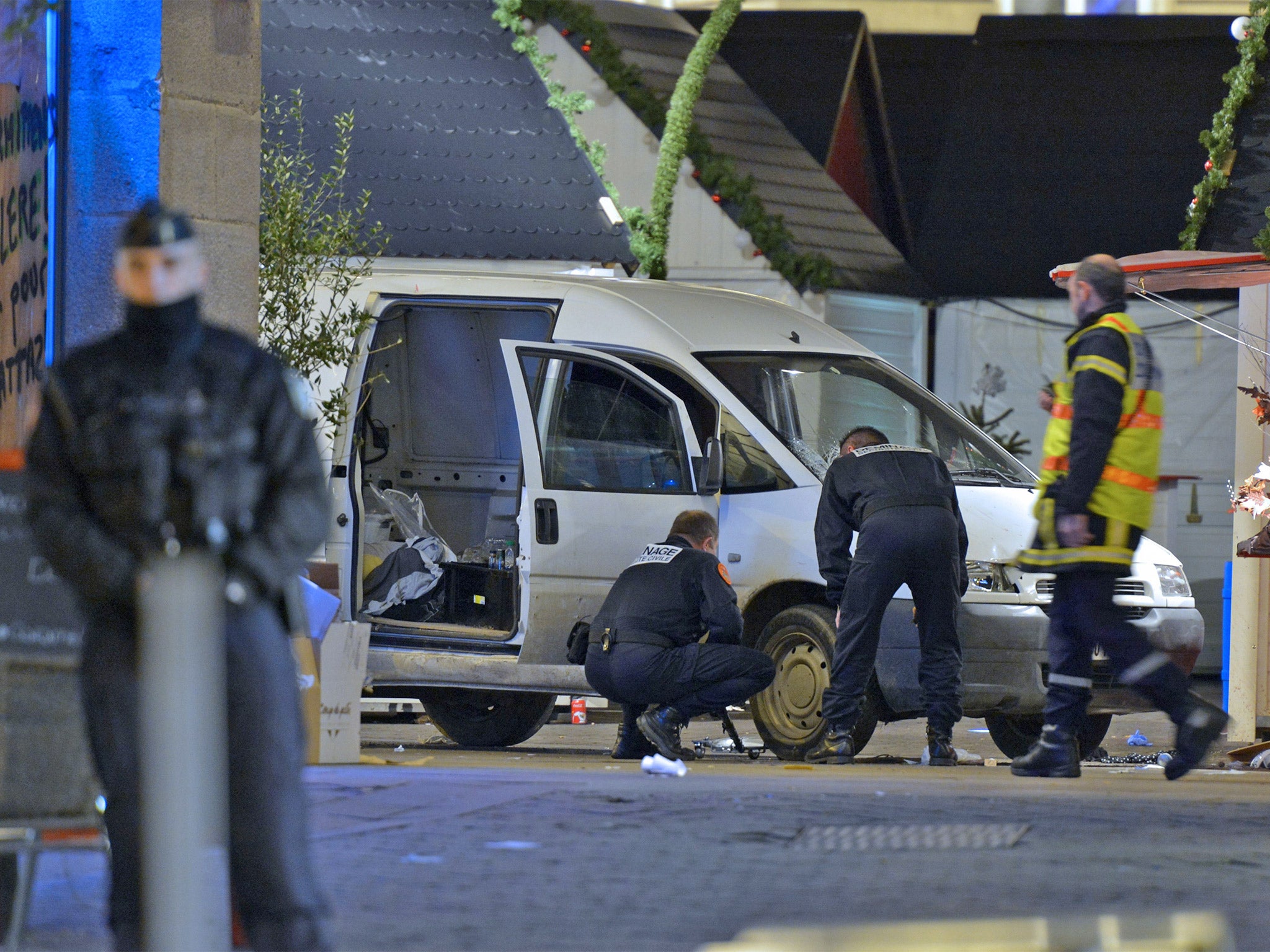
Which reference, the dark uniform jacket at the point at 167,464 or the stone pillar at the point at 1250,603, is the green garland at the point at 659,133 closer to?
the stone pillar at the point at 1250,603

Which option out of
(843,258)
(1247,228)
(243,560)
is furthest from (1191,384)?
(243,560)

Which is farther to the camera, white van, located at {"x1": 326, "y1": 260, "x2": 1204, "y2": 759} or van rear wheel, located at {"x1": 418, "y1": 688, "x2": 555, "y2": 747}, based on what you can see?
van rear wheel, located at {"x1": 418, "y1": 688, "x2": 555, "y2": 747}

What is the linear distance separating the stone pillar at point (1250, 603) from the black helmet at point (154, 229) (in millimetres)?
9492

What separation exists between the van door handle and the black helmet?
6.11 m

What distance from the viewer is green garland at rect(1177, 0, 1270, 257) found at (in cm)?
1602

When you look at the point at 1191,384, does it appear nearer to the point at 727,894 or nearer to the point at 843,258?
the point at 843,258

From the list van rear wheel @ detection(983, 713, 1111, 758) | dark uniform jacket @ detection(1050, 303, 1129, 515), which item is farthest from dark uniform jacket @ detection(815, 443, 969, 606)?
dark uniform jacket @ detection(1050, 303, 1129, 515)

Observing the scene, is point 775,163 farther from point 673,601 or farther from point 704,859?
point 704,859

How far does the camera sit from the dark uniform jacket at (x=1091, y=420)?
23.5ft

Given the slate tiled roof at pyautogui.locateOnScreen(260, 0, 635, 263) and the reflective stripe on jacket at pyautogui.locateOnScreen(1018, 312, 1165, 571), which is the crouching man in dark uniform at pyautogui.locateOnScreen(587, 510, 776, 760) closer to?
the reflective stripe on jacket at pyautogui.locateOnScreen(1018, 312, 1165, 571)

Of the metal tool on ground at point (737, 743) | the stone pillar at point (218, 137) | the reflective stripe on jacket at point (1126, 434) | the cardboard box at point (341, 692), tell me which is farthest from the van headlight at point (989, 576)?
the stone pillar at point (218, 137)

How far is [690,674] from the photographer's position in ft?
30.7

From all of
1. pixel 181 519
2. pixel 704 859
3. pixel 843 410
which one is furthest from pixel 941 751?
pixel 181 519

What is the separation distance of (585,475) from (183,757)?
6.79 metres
